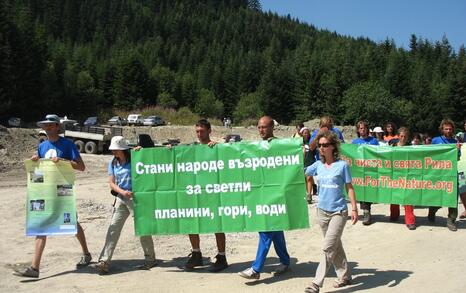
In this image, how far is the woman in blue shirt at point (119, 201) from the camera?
302 inches

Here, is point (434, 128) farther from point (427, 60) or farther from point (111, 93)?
point (111, 93)

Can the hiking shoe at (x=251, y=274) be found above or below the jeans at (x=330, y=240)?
below

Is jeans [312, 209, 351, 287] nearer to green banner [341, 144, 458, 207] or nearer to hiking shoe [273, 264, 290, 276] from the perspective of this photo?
hiking shoe [273, 264, 290, 276]

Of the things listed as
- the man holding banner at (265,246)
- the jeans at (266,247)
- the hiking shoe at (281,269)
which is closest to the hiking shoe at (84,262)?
the man holding banner at (265,246)

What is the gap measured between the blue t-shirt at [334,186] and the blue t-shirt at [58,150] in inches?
152

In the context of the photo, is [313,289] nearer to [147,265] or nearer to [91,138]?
[147,265]

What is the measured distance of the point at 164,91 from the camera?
118 m

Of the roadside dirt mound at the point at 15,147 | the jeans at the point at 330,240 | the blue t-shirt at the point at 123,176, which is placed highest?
the blue t-shirt at the point at 123,176

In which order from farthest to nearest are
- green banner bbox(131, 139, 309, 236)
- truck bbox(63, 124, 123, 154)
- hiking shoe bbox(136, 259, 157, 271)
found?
truck bbox(63, 124, 123, 154), hiking shoe bbox(136, 259, 157, 271), green banner bbox(131, 139, 309, 236)

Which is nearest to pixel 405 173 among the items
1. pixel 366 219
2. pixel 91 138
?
pixel 366 219

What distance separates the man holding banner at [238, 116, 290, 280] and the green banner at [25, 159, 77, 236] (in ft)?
9.41

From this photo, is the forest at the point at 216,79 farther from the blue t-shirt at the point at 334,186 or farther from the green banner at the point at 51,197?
the blue t-shirt at the point at 334,186

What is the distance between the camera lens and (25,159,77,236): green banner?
7.80 meters

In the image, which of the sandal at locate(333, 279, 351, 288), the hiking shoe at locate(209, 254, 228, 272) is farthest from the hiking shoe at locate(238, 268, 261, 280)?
the sandal at locate(333, 279, 351, 288)
